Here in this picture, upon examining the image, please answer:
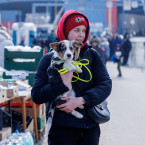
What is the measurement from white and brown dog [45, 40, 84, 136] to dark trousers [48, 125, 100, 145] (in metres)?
0.07

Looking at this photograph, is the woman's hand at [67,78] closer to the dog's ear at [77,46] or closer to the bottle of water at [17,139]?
the dog's ear at [77,46]

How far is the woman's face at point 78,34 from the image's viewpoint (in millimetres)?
2924

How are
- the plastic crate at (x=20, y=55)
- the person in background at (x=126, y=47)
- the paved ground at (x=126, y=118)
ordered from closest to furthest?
the plastic crate at (x=20, y=55) < the paved ground at (x=126, y=118) < the person in background at (x=126, y=47)

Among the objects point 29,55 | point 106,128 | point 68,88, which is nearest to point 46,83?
point 68,88

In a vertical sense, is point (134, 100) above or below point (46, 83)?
below

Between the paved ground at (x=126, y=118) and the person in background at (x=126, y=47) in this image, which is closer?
the paved ground at (x=126, y=118)

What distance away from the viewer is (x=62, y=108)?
9.26 ft

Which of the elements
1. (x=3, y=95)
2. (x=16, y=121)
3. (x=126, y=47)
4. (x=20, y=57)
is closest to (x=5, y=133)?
(x=3, y=95)

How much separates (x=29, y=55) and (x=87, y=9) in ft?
157

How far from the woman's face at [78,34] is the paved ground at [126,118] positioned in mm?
3587

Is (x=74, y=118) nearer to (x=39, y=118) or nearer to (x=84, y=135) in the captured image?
(x=84, y=135)

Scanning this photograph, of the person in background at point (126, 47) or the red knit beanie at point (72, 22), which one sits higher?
the red knit beanie at point (72, 22)

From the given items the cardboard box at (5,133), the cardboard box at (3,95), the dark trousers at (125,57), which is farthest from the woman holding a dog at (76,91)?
the dark trousers at (125,57)

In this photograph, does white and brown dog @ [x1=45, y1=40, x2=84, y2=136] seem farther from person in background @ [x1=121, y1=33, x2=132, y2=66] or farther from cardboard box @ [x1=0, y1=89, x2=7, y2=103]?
person in background @ [x1=121, y1=33, x2=132, y2=66]
